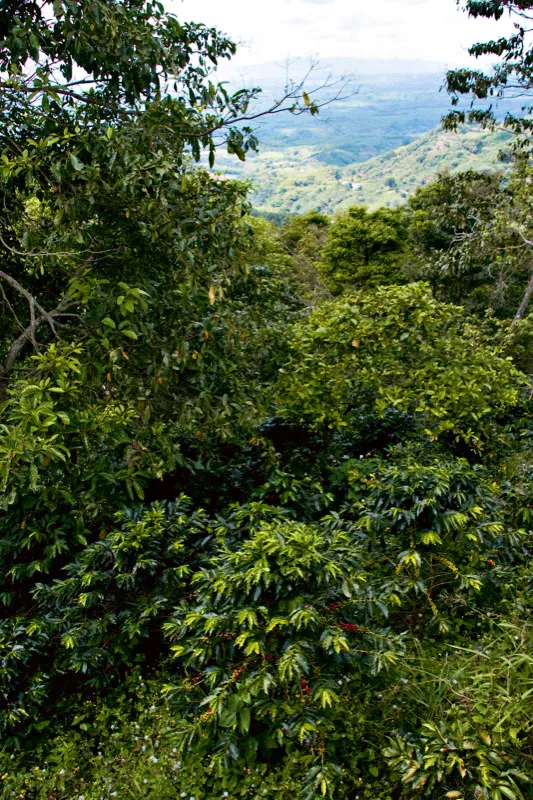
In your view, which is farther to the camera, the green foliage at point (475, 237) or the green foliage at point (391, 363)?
the green foliage at point (475, 237)

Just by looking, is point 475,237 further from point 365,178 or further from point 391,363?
point 365,178

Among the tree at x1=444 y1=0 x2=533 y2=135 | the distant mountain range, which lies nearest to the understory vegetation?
the tree at x1=444 y1=0 x2=533 y2=135

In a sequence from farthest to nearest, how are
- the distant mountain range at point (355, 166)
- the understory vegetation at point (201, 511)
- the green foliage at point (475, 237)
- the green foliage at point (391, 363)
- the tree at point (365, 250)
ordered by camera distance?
the distant mountain range at point (355, 166), the tree at point (365, 250), the green foliage at point (475, 237), the green foliage at point (391, 363), the understory vegetation at point (201, 511)

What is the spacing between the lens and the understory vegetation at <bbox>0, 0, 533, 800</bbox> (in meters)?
2.65

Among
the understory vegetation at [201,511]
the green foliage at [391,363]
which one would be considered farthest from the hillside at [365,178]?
the understory vegetation at [201,511]

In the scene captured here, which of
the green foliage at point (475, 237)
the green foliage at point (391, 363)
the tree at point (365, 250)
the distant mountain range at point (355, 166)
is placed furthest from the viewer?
the distant mountain range at point (355, 166)

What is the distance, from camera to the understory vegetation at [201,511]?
2.65 metres

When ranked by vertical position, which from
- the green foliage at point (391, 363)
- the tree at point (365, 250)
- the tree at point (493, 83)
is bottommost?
the tree at point (365, 250)

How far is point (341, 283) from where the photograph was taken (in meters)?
19.0

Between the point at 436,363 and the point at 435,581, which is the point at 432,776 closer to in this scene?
the point at 435,581

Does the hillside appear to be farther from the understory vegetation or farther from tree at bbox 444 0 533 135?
the understory vegetation

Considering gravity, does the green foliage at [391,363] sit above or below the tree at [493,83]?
below

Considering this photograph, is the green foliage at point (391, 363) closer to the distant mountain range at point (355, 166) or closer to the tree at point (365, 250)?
the tree at point (365, 250)

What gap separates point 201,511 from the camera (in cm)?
373
